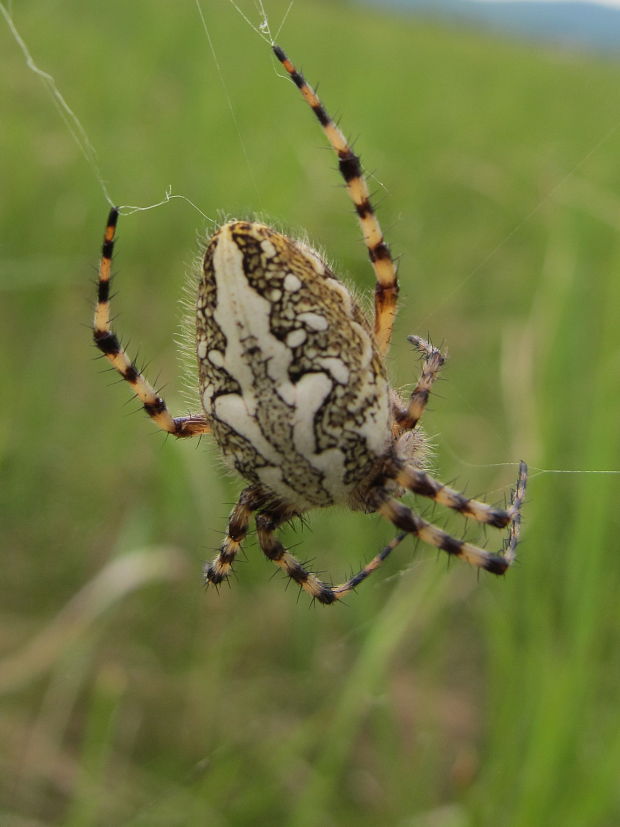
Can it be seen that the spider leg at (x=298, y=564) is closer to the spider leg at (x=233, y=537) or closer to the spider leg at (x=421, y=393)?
the spider leg at (x=233, y=537)

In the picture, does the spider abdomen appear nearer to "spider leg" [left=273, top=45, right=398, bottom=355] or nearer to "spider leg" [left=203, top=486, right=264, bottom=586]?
"spider leg" [left=273, top=45, right=398, bottom=355]

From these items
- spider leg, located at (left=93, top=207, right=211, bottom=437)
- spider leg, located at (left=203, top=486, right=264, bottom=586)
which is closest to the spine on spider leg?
spider leg, located at (left=93, top=207, right=211, bottom=437)

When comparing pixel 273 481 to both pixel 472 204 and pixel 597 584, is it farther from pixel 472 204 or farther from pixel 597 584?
pixel 472 204

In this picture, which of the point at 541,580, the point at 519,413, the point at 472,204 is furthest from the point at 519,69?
the point at 541,580

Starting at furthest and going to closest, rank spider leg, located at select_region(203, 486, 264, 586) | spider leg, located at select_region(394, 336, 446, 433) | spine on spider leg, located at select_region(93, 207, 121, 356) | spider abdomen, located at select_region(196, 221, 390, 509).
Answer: spider leg, located at select_region(203, 486, 264, 586), spider leg, located at select_region(394, 336, 446, 433), spine on spider leg, located at select_region(93, 207, 121, 356), spider abdomen, located at select_region(196, 221, 390, 509)

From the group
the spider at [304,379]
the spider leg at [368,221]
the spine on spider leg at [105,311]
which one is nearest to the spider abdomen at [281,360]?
the spider at [304,379]

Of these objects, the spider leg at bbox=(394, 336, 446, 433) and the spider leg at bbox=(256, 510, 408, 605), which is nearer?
the spider leg at bbox=(394, 336, 446, 433)

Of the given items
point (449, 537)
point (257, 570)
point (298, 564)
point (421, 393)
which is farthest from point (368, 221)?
point (257, 570)
